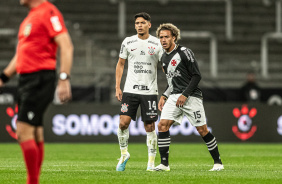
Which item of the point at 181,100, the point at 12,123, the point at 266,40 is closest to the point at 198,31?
the point at 266,40

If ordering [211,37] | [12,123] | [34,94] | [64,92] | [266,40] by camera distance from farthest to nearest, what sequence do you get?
[211,37]
[266,40]
[12,123]
[34,94]
[64,92]

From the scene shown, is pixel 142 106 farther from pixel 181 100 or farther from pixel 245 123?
pixel 245 123

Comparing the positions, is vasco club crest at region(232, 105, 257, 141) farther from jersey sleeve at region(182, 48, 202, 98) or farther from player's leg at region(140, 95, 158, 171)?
jersey sleeve at region(182, 48, 202, 98)

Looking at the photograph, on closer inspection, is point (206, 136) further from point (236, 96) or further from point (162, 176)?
point (236, 96)

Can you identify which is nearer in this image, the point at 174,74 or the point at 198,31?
the point at 174,74

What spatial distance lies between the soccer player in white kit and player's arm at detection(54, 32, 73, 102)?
3.62m

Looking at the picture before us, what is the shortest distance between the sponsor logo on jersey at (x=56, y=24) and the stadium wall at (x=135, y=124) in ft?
39.8

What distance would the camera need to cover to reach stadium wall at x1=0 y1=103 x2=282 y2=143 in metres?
17.8

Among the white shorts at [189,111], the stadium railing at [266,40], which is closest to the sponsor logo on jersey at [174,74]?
the white shorts at [189,111]

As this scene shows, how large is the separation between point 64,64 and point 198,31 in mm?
21582

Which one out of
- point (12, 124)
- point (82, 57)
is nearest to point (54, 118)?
point (12, 124)

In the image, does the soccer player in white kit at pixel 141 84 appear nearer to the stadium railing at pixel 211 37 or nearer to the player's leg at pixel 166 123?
the player's leg at pixel 166 123

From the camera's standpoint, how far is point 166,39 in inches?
351

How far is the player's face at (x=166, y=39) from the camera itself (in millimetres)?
8914
